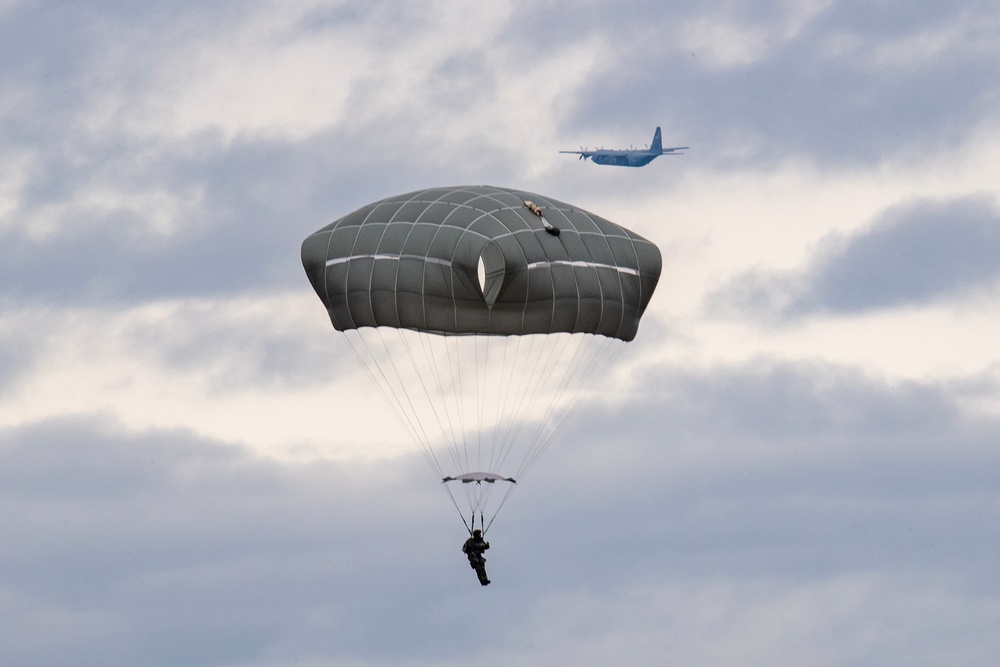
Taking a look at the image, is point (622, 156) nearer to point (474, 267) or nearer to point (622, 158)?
point (622, 158)

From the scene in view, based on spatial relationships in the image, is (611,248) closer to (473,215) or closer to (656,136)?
(473,215)

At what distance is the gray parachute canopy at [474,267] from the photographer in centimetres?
4838

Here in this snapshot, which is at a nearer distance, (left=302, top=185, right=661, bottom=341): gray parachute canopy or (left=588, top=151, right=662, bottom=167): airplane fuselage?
(left=302, top=185, right=661, bottom=341): gray parachute canopy

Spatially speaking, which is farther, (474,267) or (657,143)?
(657,143)

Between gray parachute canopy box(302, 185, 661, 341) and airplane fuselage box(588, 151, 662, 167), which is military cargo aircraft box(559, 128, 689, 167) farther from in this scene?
gray parachute canopy box(302, 185, 661, 341)

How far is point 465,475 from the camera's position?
162ft

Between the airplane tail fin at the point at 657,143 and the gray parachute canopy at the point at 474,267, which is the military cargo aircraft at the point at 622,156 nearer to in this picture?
the airplane tail fin at the point at 657,143

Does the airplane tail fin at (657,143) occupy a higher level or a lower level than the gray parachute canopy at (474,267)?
higher

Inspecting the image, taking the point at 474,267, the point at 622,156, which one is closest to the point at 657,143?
the point at 622,156

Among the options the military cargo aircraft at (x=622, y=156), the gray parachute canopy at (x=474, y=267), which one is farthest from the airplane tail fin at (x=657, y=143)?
the gray parachute canopy at (x=474, y=267)

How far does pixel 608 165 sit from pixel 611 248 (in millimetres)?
77705

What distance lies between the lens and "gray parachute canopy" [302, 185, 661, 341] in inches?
1905

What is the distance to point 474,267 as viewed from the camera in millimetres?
47688

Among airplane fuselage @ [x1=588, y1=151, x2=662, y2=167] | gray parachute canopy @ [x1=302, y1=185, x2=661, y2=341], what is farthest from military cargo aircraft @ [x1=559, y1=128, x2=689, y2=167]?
gray parachute canopy @ [x1=302, y1=185, x2=661, y2=341]
